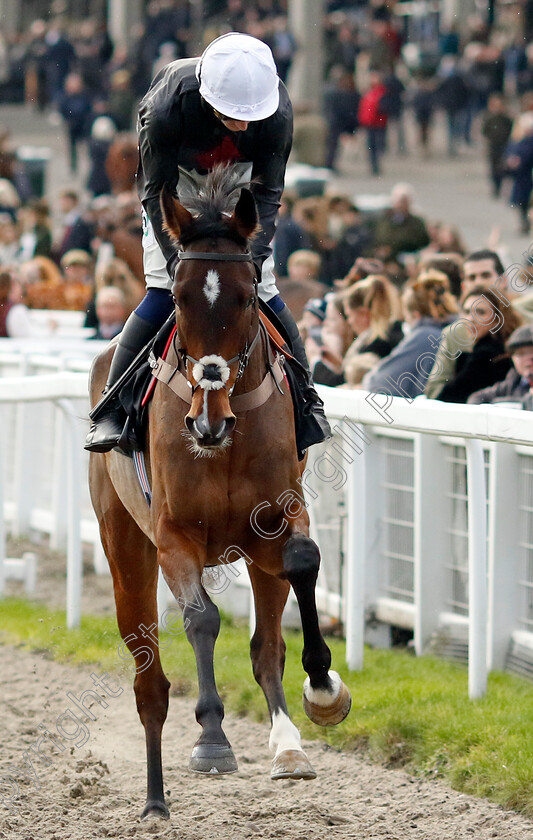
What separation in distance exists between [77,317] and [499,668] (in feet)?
24.2

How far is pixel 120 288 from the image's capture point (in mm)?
9977

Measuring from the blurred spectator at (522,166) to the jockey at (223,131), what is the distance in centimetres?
1285

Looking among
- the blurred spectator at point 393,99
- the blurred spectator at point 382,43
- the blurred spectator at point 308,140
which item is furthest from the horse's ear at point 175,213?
the blurred spectator at point 382,43

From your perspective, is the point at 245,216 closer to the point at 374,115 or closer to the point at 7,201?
the point at 7,201

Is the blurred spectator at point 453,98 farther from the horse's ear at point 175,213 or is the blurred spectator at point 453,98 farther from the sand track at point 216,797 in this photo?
the horse's ear at point 175,213

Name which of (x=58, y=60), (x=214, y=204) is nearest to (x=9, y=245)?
(x=214, y=204)

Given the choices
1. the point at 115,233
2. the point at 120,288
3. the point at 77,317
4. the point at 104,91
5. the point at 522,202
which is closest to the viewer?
the point at 120,288

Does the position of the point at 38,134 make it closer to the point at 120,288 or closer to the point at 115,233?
the point at 115,233

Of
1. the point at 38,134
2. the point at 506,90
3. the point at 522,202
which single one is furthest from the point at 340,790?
the point at 38,134

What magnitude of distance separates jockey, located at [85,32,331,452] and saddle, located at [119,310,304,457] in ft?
0.51

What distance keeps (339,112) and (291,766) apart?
18691mm

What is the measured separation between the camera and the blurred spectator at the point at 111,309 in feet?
31.9

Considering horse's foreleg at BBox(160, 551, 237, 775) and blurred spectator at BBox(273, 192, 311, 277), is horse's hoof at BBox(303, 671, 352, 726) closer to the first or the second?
horse's foreleg at BBox(160, 551, 237, 775)

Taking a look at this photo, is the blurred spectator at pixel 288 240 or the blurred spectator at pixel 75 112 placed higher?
the blurred spectator at pixel 288 240
